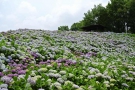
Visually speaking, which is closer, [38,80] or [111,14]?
[38,80]

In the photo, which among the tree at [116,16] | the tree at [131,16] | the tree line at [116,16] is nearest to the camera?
the tree at [131,16]

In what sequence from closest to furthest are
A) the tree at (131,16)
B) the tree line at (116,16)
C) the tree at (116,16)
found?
the tree at (131,16) < the tree line at (116,16) < the tree at (116,16)

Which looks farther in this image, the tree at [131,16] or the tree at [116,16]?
the tree at [116,16]

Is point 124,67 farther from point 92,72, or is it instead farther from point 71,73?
point 71,73

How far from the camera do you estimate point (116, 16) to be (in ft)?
252

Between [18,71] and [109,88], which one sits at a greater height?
[18,71]

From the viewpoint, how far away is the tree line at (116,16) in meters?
72.6

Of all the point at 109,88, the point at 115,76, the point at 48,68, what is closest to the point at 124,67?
the point at 115,76

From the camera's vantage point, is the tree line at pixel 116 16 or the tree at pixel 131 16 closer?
the tree at pixel 131 16

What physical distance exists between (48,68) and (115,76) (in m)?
2.62

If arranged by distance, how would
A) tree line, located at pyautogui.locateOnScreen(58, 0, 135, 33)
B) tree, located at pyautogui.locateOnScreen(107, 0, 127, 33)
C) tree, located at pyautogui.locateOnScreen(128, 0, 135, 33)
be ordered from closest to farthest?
tree, located at pyautogui.locateOnScreen(128, 0, 135, 33) → tree line, located at pyautogui.locateOnScreen(58, 0, 135, 33) → tree, located at pyautogui.locateOnScreen(107, 0, 127, 33)

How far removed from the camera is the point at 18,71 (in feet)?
27.8

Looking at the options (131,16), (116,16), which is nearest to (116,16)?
(116,16)

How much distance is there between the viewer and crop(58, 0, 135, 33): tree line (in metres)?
72.6
